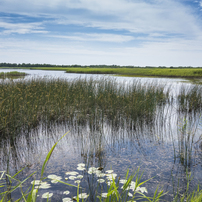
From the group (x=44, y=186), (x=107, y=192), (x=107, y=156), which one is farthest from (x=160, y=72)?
(x=44, y=186)

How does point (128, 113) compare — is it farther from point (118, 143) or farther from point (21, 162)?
point (21, 162)

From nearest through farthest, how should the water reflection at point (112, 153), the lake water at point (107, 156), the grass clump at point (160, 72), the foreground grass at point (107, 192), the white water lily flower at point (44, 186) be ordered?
1. the foreground grass at point (107, 192)
2. the white water lily flower at point (44, 186)
3. the lake water at point (107, 156)
4. the water reflection at point (112, 153)
5. the grass clump at point (160, 72)

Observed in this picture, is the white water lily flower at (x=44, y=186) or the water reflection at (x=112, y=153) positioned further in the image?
the water reflection at (x=112, y=153)

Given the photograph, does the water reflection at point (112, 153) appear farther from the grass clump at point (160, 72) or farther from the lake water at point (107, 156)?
the grass clump at point (160, 72)

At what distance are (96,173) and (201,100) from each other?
24.3 feet

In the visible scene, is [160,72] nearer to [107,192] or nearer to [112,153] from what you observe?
[112,153]

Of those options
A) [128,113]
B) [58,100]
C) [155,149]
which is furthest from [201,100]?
[58,100]

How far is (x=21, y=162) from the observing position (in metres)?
3.04

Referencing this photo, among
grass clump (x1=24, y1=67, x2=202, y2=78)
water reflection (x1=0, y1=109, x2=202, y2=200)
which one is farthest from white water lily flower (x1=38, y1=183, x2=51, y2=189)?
grass clump (x1=24, y1=67, x2=202, y2=78)

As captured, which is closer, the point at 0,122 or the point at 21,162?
the point at 21,162

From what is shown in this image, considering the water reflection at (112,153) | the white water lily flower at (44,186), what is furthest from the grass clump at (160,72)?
the white water lily flower at (44,186)

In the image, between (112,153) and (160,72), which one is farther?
(160,72)

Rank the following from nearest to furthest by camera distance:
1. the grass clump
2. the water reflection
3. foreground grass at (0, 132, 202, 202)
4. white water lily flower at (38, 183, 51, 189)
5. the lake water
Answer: foreground grass at (0, 132, 202, 202), white water lily flower at (38, 183, 51, 189), the lake water, the water reflection, the grass clump

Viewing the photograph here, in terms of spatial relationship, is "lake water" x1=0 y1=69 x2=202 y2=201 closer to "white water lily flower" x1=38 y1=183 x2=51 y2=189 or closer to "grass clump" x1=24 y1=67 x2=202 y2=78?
"white water lily flower" x1=38 y1=183 x2=51 y2=189
